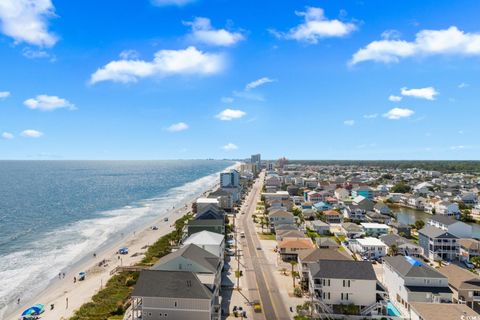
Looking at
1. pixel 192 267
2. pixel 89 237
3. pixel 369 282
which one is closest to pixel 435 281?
pixel 369 282

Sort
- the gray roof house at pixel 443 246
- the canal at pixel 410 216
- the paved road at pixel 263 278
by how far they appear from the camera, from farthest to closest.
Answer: the canal at pixel 410 216
the gray roof house at pixel 443 246
the paved road at pixel 263 278

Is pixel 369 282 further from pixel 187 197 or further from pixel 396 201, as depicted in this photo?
pixel 187 197

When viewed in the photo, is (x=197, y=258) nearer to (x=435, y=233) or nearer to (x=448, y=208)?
(x=435, y=233)

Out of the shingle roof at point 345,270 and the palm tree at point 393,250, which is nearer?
the shingle roof at point 345,270

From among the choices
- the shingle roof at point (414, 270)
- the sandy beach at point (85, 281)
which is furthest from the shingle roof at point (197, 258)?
the shingle roof at point (414, 270)

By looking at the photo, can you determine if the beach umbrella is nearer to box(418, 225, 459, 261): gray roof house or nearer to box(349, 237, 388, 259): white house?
box(349, 237, 388, 259): white house

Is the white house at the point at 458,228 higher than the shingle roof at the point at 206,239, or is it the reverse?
the shingle roof at the point at 206,239

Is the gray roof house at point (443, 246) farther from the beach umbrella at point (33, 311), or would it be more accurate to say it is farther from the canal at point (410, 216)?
the beach umbrella at point (33, 311)
